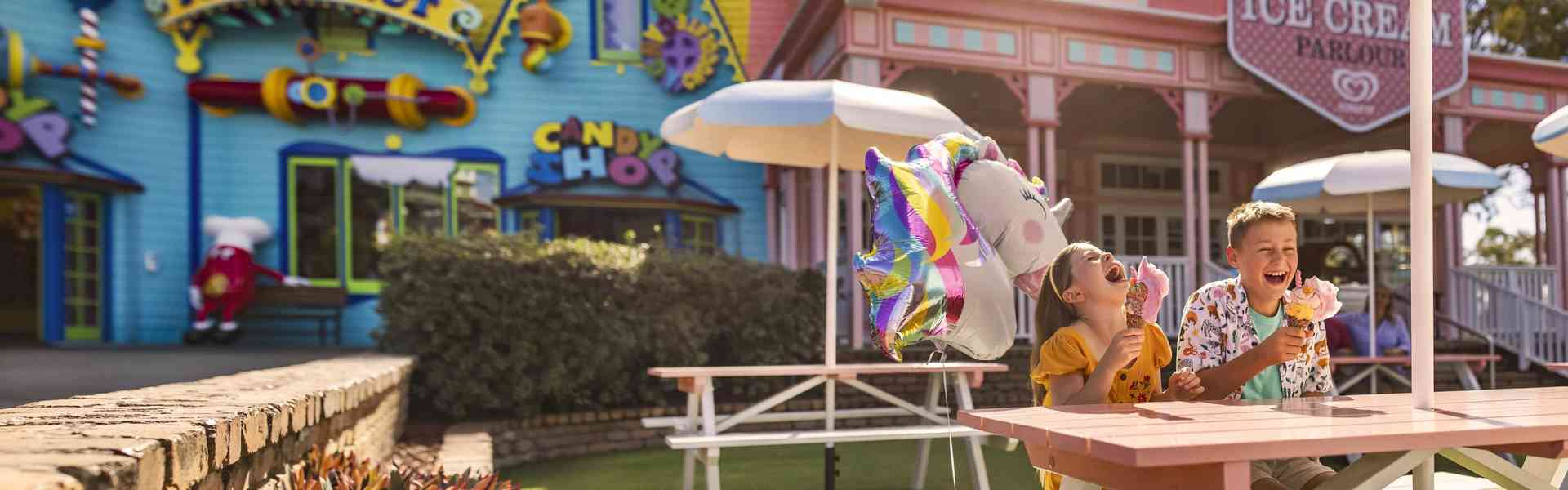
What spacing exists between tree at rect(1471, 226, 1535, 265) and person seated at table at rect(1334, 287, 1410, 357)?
18519 millimetres

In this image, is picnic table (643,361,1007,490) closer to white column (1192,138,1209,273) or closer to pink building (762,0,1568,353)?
pink building (762,0,1568,353)

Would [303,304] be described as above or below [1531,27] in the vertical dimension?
below

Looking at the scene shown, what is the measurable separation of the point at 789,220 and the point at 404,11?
4616 millimetres

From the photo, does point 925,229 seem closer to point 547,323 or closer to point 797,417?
point 797,417

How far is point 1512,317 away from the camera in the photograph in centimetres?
966

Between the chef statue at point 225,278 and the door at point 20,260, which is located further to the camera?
the door at point 20,260

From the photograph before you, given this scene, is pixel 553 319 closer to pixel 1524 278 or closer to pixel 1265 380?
pixel 1265 380

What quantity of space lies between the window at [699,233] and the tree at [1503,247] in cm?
2044

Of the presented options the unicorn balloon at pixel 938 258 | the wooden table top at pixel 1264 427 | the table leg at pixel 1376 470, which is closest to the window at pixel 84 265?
the unicorn balloon at pixel 938 258

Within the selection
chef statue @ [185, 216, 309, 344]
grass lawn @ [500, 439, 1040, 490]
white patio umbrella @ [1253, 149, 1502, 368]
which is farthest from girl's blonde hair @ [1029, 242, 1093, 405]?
chef statue @ [185, 216, 309, 344]

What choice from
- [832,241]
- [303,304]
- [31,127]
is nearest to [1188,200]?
[832,241]

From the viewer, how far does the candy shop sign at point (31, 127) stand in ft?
30.4

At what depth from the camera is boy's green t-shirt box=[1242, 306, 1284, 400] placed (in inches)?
109

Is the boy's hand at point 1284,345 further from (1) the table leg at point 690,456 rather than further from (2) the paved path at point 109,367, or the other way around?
(2) the paved path at point 109,367
